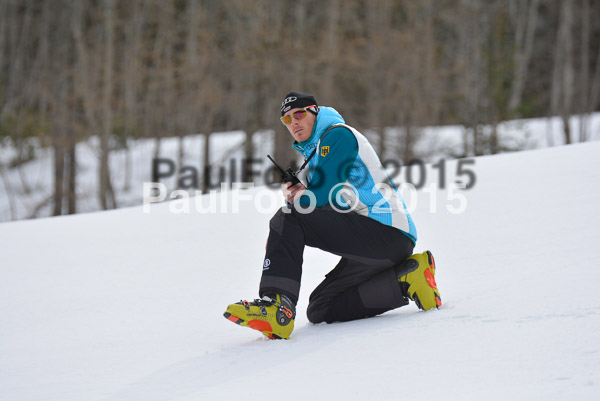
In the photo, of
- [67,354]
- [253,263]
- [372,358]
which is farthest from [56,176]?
[372,358]

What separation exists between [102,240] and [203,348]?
2604 millimetres

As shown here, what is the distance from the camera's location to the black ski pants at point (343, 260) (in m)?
2.57

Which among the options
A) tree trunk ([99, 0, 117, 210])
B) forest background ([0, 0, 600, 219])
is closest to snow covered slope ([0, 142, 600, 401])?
tree trunk ([99, 0, 117, 210])

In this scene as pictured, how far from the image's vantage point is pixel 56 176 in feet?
51.9

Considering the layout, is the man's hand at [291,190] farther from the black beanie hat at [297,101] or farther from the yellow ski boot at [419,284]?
the yellow ski boot at [419,284]

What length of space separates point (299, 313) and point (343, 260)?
1.62ft

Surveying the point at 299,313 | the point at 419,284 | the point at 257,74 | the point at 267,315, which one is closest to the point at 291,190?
the point at 267,315

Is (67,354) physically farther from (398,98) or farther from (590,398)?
(398,98)

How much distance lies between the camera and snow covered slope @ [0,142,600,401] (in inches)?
77.9

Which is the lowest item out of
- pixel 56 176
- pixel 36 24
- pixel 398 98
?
pixel 56 176

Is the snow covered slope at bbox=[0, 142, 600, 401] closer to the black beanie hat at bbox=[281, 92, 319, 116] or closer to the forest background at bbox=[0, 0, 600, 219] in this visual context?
the black beanie hat at bbox=[281, 92, 319, 116]

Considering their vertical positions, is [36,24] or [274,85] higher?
[36,24]

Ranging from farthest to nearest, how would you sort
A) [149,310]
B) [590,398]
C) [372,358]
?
[149,310]
[372,358]
[590,398]

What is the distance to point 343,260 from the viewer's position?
9.56 ft
